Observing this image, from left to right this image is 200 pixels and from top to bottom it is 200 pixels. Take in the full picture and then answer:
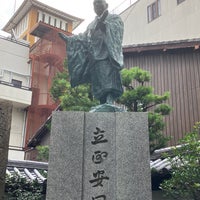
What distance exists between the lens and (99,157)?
5.74 metres

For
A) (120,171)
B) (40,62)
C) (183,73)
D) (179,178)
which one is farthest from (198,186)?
(40,62)

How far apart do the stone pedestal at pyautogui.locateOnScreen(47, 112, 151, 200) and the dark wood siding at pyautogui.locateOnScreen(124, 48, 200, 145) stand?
7.01 m

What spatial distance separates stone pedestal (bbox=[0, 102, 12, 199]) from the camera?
533 centimetres

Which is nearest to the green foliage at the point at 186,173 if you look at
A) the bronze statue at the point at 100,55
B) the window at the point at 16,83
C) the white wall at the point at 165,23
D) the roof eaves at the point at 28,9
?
the bronze statue at the point at 100,55

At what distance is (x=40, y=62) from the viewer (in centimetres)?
2470

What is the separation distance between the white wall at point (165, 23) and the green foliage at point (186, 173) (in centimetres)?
1229

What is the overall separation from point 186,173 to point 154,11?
17.5m

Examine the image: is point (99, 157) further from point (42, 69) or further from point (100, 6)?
point (42, 69)

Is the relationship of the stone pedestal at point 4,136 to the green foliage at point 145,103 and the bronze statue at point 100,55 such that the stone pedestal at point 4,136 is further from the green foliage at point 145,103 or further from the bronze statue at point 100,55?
the green foliage at point 145,103

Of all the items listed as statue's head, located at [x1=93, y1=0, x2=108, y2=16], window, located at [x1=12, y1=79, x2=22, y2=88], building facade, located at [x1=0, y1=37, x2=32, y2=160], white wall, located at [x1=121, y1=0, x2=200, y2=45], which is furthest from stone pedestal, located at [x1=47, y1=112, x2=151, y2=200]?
window, located at [x1=12, y1=79, x2=22, y2=88]

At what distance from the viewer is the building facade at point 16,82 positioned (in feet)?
73.3

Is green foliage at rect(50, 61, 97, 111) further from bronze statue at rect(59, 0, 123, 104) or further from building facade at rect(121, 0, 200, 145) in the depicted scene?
bronze statue at rect(59, 0, 123, 104)

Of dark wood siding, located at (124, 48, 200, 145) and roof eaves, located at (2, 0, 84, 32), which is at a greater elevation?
roof eaves, located at (2, 0, 84, 32)

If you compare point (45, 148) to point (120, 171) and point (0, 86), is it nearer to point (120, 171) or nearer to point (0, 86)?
point (120, 171)
